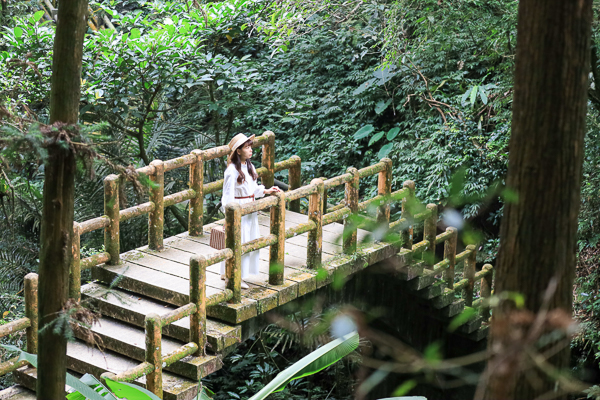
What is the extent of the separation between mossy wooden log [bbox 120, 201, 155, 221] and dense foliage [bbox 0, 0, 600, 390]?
2.05 ft

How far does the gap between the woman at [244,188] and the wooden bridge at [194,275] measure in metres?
0.14

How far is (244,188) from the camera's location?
19.5 feet

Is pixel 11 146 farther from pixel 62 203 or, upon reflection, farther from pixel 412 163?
pixel 412 163

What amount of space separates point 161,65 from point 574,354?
6.05 metres

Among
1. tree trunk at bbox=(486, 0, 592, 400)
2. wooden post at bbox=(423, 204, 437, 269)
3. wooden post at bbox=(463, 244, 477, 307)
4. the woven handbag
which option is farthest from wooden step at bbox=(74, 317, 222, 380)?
wooden post at bbox=(463, 244, 477, 307)

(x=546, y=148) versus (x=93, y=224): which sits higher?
(x=546, y=148)

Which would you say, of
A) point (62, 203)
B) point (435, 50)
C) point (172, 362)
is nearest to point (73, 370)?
point (172, 362)

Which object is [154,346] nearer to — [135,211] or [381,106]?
[135,211]

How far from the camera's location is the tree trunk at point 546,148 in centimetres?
221

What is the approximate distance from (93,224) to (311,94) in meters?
6.34

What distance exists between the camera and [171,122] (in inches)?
372

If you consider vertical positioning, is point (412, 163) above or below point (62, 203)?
below

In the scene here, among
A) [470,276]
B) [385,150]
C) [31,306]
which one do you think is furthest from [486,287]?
[31,306]

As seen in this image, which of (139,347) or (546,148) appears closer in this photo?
(546,148)
